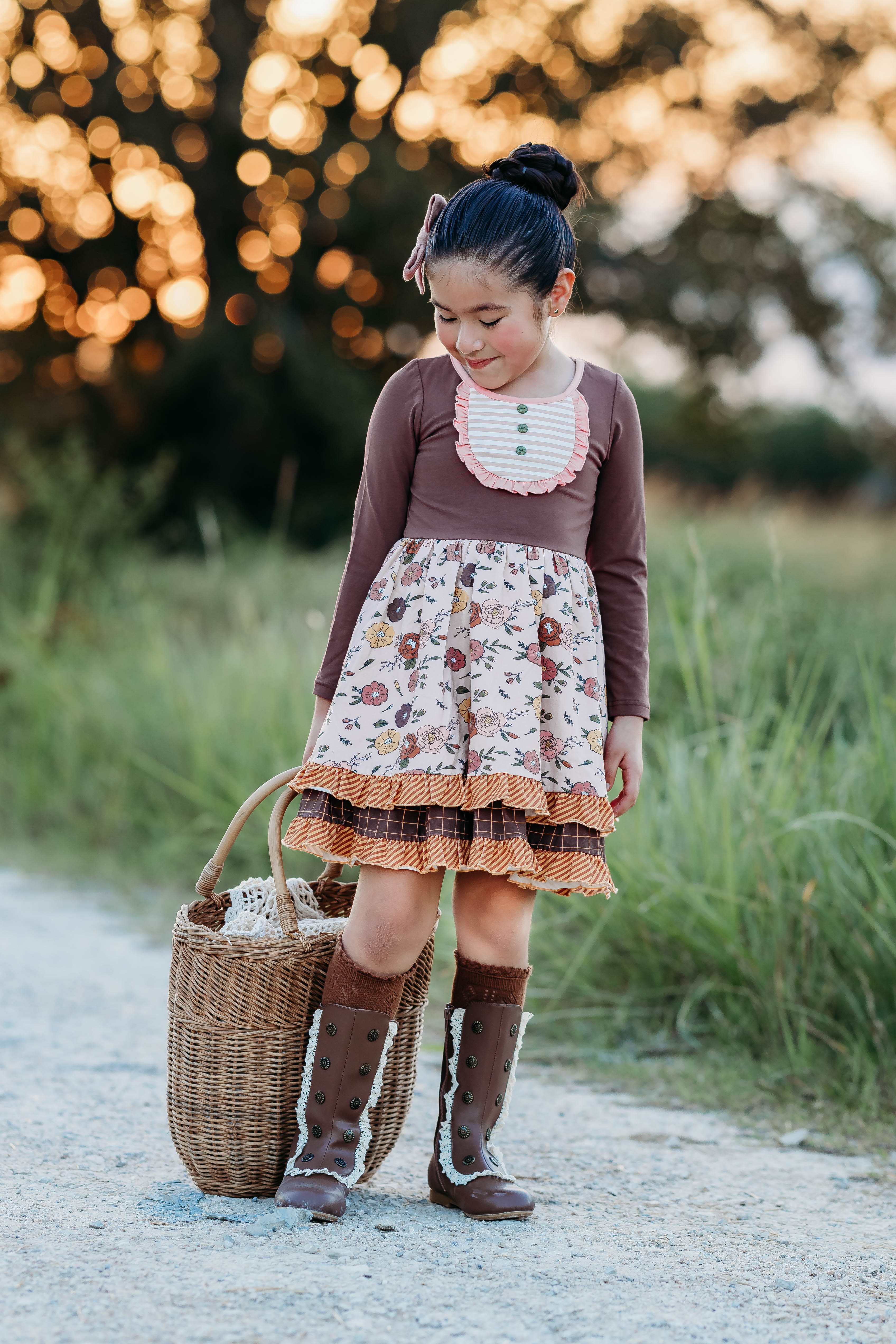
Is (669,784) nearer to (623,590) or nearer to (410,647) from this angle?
(623,590)

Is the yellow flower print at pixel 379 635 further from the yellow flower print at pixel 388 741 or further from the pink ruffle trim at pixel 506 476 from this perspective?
the pink ruffle trim at pixel 506 476

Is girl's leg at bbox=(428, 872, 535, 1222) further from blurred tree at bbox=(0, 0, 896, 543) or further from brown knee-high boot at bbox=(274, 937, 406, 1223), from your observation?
blurred tree at bbox=(0, 0, 896, 543)

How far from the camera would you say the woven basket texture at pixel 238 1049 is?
1.95 meters

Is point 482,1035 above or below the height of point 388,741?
below

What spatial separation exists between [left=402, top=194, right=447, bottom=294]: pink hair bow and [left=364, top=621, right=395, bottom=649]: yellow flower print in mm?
515

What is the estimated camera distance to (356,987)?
193 centimetres

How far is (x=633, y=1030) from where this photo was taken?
10.2ft

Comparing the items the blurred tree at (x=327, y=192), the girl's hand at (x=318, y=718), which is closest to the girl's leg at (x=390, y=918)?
the girl's hand at (x=318, y=718)

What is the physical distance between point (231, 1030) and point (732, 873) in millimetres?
1387

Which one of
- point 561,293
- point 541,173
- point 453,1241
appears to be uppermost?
point 541,173

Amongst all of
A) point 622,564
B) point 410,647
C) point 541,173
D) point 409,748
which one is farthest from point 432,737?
point 541,173

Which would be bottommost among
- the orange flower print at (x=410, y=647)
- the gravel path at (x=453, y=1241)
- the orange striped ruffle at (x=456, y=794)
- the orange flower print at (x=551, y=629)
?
the gravel path at (x=453, y=1241)

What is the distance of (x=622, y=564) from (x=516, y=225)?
55 centimetres

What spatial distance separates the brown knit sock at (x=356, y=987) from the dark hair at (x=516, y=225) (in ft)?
3.41
